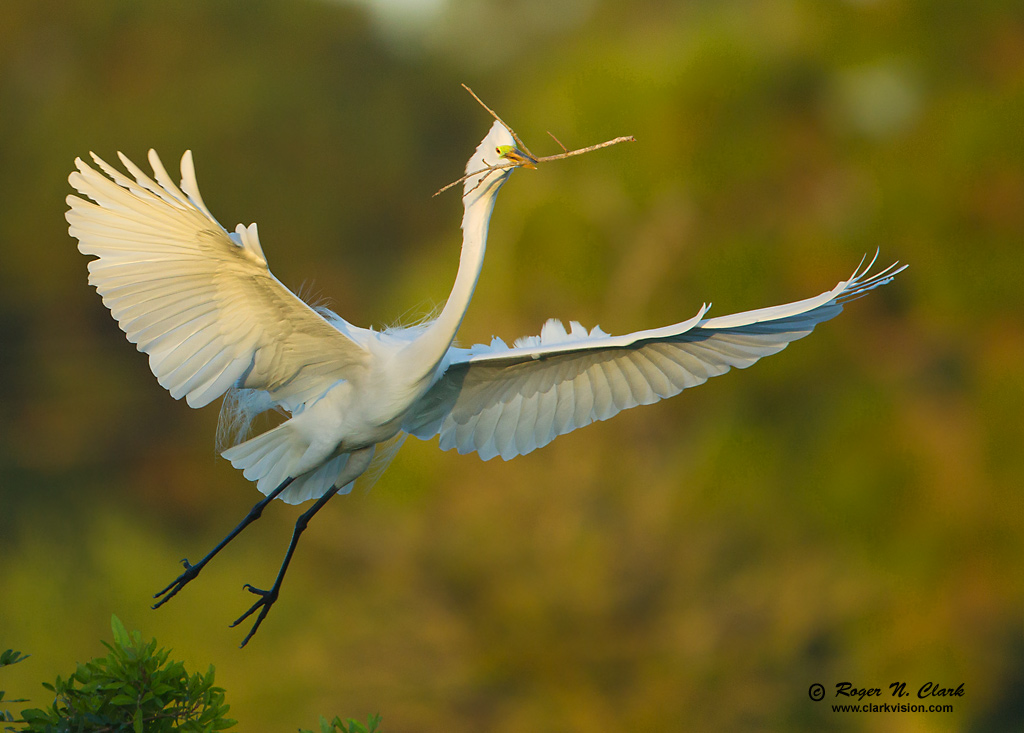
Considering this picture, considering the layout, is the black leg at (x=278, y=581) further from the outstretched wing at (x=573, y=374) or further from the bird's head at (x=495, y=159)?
the bird's head at (x=495, y=159)

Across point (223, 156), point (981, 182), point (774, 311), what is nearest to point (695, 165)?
point (981, 182)

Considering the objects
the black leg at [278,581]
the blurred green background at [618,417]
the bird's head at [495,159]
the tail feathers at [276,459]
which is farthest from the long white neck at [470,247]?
the blurred green background at [618,417]

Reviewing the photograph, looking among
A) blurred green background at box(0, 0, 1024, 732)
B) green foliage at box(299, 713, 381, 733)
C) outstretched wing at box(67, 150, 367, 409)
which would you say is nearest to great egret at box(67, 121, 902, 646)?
outstretched wing at box(67, 150, 367, 409)

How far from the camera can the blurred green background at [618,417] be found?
6234 mm

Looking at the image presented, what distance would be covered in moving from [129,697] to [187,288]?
2.41 feet

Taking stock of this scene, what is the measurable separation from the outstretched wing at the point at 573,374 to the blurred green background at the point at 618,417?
345cm

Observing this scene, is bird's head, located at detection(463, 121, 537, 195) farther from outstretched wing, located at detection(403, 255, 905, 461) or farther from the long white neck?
outstretched wing, located at detection(403, 255, 905, 461)

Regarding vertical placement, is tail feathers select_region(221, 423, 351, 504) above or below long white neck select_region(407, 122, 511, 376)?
below

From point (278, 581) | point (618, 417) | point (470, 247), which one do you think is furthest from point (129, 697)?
point (618, 417)

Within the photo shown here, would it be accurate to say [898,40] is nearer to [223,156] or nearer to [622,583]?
[622,583]

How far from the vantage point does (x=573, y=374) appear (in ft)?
8.13

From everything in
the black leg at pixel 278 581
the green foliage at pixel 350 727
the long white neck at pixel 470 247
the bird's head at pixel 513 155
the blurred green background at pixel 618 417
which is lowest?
the green foliage at pixel 350 727

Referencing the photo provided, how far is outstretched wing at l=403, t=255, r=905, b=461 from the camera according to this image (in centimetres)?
221

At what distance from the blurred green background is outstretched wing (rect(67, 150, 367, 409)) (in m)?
4.01
